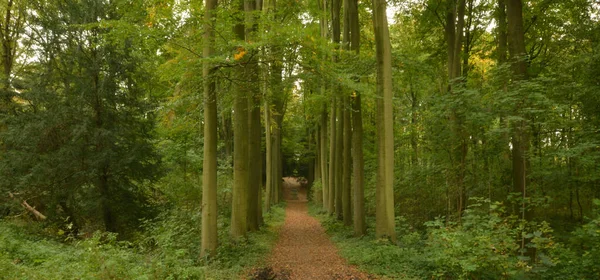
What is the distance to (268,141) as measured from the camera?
697 inches

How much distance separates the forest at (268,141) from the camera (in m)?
6.85

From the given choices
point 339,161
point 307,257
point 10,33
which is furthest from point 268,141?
point 10,33

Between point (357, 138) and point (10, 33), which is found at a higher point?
point (10, 33)

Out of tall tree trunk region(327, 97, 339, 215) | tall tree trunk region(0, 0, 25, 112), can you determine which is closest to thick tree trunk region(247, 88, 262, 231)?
tall tree trunk region(327, 97, 339, 215)

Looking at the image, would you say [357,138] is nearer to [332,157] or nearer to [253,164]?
[253,164]

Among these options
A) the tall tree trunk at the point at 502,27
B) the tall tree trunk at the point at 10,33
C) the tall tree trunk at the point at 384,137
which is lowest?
the tall tree trunk at the point at 384,137

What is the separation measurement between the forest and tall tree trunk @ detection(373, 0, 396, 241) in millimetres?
37

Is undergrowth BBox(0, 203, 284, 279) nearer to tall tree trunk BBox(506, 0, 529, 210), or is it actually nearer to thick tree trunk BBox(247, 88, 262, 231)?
thick tree trunk BBox(247, 88, 262, 231)

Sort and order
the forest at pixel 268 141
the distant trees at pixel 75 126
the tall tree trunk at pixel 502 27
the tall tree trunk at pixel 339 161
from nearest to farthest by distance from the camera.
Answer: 1. the forest at pixel 268 141
2. the tall tree trunk at pixel 502 27
3. the distant trees at pixel 75 126
4. the tall tree trunk at pixel 339 161

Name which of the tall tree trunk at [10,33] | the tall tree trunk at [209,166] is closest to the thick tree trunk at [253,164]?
the tall tree trunk at [209,166]

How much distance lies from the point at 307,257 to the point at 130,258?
4524 mm

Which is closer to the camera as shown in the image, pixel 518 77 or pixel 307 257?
pixel 518 77

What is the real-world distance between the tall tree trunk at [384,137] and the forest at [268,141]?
4 centimetres

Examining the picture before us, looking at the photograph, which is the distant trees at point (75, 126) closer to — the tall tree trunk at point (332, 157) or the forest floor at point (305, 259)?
the forest floor at point (305, 259)
